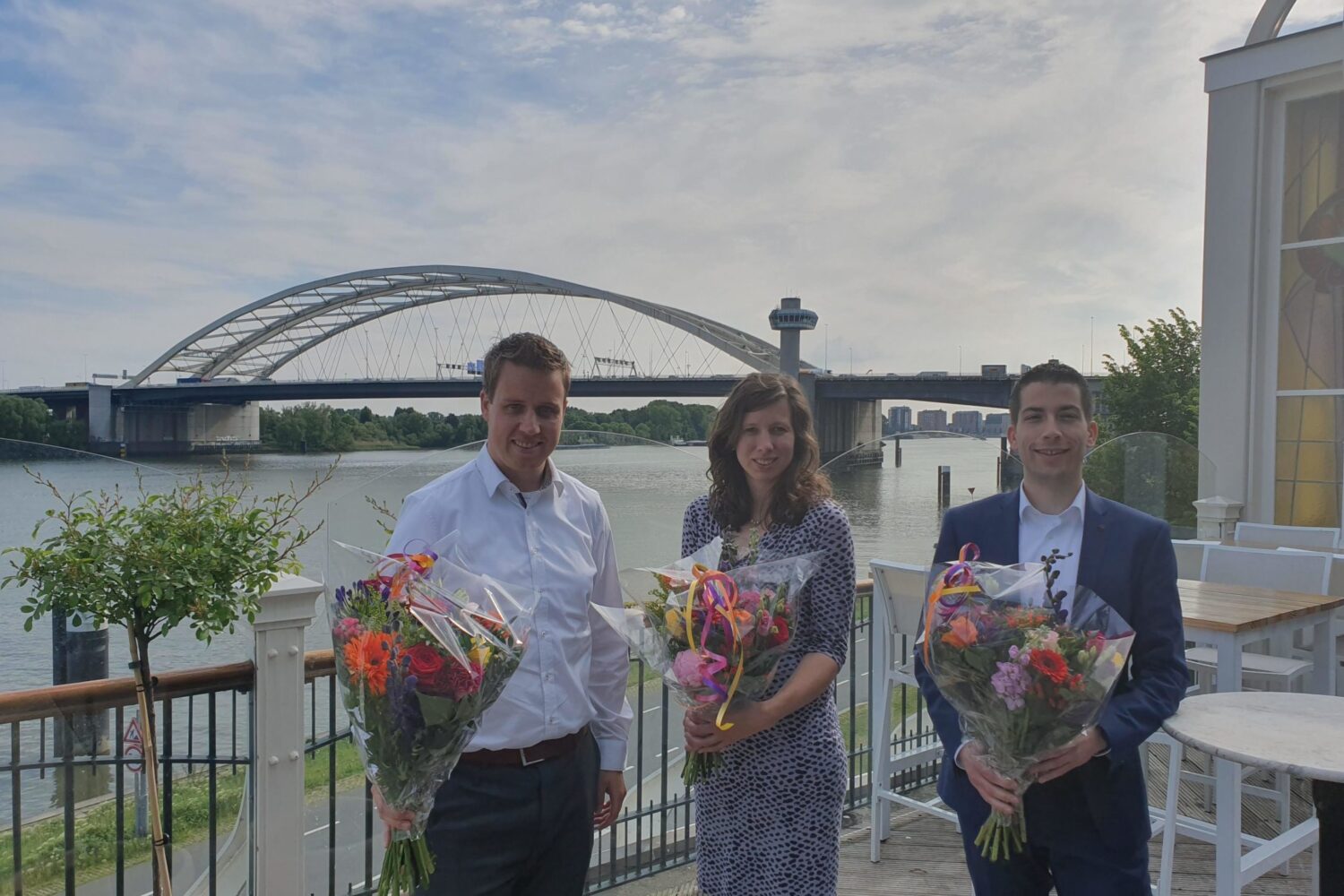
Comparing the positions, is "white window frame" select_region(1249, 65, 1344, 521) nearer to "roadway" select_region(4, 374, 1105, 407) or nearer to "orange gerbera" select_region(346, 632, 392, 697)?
"orange gerbera" select_region(346, 632, 392, 697)

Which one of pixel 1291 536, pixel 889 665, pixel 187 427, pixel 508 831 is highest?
pixel 187 427

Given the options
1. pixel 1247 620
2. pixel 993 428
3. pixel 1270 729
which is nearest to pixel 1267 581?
→ pixel 1247 620

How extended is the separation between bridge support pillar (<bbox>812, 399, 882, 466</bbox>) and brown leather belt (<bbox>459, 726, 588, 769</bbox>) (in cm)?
1780

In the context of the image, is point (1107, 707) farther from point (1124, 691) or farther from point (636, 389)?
point (636, 389)

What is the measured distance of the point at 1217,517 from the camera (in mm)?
6516

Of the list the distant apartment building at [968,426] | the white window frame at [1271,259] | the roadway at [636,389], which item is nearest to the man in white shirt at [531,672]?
the distant apartment building at [968,426]

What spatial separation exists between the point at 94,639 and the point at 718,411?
99.8 inches

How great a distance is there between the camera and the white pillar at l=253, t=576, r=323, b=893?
8.54ft

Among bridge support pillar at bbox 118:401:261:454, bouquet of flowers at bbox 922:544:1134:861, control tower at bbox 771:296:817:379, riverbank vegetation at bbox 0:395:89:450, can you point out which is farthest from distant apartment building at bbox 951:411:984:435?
control tower at bbox 771:296:817:379

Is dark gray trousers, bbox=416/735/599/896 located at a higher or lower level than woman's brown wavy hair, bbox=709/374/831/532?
lower

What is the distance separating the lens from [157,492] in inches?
106

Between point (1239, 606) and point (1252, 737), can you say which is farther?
point (1239, 606)

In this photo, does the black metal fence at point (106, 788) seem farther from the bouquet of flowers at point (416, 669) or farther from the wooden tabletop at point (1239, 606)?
the wooden tabletop at point (1239, 606)

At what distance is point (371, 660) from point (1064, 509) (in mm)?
1573
